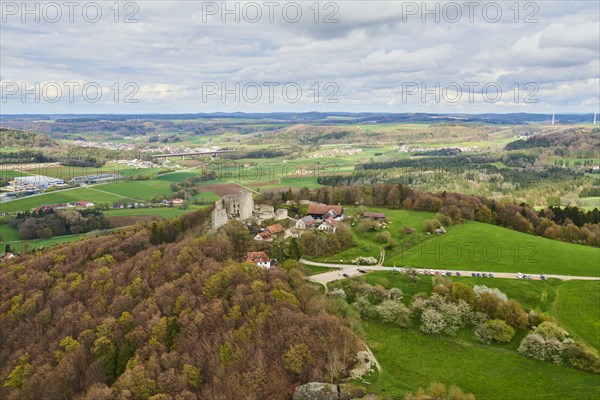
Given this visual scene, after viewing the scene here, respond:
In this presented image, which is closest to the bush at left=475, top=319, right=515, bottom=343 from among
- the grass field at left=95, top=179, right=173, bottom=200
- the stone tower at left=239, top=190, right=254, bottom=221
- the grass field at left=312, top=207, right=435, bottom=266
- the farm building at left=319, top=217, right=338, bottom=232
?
the grass field at left=312, top=207, right=435, bottom=266

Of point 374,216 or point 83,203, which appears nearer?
point 374,216

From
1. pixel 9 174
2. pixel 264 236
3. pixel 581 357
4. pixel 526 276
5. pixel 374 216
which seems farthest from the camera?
pixel 9 174

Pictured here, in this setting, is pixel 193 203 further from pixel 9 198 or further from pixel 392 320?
pixel 392 320

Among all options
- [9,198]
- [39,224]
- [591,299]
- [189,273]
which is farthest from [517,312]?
[9,198]

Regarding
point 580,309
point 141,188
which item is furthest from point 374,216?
point 141,188

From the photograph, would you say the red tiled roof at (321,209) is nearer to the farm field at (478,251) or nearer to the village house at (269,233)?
the farm field at (478,251)

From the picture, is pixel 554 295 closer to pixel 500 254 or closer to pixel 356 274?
pixel 500 254
